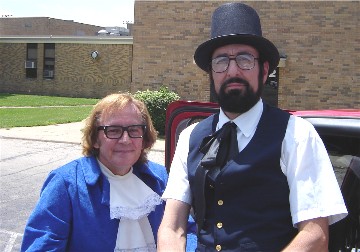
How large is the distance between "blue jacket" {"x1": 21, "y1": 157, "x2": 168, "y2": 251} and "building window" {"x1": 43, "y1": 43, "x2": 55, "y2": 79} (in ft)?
106

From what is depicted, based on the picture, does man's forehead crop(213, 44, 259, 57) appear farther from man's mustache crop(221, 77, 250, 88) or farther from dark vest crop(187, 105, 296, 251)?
dark vest crop(187, 105, 296, 251)

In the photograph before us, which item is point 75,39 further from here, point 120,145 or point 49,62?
point 120,145

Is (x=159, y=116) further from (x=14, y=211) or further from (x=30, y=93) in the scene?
(x=30, y=93)

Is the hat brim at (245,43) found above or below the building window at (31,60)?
below

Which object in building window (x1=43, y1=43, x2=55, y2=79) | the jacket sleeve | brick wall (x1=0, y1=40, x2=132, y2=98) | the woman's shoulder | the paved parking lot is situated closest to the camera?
the jacket sleeve

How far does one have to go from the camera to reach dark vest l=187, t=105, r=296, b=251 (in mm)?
1764

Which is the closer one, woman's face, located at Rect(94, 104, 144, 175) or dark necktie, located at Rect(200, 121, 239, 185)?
dark necktie, located at Rect(200, 121, 239, 185)

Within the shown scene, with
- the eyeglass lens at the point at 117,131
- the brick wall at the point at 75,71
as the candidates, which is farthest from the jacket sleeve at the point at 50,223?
the brick wall at the point at 75,71

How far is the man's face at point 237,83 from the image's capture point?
1.91 m

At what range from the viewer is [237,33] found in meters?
1.93

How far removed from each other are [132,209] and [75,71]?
A: 1219 inches

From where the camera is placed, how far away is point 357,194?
91.7 inches

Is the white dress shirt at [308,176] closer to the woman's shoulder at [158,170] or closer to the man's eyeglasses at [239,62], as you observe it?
the man's eyeglasses at [239,62]

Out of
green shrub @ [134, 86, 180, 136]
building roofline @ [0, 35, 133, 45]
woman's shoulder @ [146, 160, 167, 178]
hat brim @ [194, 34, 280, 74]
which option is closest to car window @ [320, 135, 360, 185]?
hat brim @ [194, 34, 280, 74]
